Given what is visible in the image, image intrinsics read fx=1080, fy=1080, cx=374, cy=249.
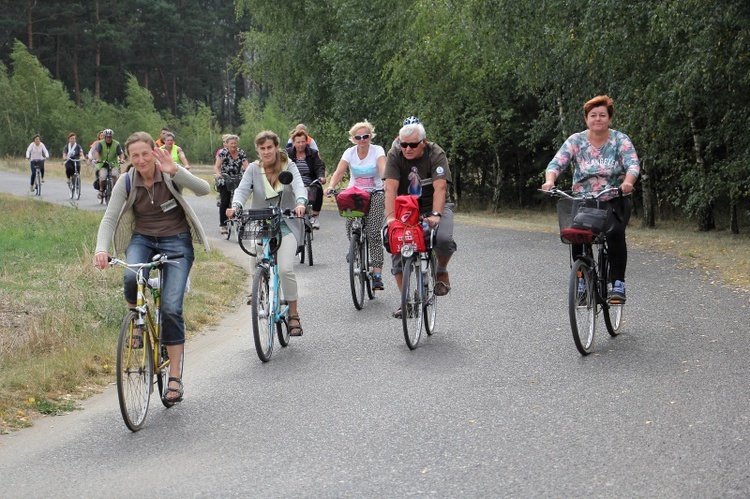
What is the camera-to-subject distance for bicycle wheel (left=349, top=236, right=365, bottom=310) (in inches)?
448

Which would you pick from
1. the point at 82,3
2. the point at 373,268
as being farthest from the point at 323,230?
the point at 82,3

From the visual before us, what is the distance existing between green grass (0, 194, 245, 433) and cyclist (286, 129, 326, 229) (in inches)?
60.9

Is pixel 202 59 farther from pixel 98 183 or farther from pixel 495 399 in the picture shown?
pixel 495 399

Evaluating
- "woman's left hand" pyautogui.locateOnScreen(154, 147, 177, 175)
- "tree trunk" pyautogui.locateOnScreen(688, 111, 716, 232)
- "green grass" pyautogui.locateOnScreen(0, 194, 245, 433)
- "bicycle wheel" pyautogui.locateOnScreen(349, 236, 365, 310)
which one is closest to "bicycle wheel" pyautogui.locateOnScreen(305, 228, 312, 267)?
"green grass" pyautogui.locateOnScreen(0, 194, 245, 433)

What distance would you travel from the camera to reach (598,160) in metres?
8.84

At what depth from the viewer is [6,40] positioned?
7975cm

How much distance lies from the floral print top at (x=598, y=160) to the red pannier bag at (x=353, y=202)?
3295 millimetres

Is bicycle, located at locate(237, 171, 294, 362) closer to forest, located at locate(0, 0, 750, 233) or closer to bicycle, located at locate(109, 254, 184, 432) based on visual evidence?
bicycle, located at locate(109, 254, 184, 432)

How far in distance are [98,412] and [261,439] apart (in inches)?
65.5

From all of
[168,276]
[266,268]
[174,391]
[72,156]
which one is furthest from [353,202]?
[72,156]

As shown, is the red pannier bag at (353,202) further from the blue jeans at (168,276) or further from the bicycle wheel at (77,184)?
the bicycle wheel at (77,184)

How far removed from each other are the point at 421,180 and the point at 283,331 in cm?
183

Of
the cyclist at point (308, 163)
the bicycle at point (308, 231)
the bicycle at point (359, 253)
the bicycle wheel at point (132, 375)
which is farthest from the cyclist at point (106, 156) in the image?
the bicycle wheel at point (132, 375)

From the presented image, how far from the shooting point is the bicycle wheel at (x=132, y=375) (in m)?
6.68
